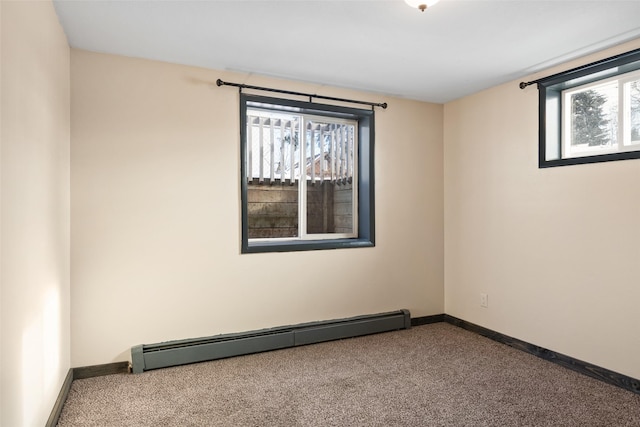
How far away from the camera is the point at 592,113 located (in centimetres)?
287

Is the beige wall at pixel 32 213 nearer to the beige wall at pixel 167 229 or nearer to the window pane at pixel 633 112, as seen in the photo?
the beige wall at pixel 167 229

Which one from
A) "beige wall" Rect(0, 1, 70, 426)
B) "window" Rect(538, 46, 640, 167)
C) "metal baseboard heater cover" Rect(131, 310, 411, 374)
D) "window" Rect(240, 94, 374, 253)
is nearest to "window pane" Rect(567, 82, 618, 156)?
"window" Rect(538, 46, 640, 167)

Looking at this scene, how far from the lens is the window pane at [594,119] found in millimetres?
2740

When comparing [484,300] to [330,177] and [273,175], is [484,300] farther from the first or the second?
[273,175]

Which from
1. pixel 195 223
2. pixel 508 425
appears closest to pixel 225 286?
pixel 195 223

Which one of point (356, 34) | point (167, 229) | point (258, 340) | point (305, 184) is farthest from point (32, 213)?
point (305, 184)

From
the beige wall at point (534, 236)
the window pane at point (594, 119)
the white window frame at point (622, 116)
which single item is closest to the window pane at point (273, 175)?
the beige wall at point (534, 236)

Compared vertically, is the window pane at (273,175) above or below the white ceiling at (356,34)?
below

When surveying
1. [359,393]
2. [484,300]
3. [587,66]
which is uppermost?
[587,66]

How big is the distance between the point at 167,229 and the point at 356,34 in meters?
1.91

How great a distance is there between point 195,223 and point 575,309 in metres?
2.90

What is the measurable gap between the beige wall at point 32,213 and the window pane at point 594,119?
3.45 m

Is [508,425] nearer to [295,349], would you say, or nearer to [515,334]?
[515,334]

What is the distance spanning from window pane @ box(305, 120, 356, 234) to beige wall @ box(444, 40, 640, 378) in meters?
1.04
